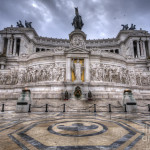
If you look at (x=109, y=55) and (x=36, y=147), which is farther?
(x=109, y=55)

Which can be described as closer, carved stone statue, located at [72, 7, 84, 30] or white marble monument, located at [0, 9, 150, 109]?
white marble monument, located at [0, 9, 150, 109]

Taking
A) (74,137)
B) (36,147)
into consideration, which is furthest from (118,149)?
(36,147)

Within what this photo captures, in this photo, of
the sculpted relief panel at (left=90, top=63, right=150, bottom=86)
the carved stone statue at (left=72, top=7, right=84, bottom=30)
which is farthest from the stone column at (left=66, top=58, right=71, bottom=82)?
the carved stone statue at (left=72, top=7, right=84, bottom=30)

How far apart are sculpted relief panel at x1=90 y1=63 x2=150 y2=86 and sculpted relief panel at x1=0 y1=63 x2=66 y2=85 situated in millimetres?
6510

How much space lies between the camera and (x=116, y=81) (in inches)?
977

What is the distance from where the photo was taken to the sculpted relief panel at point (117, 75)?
23.7 meters

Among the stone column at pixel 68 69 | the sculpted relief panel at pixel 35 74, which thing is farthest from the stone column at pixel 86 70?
the sculpted relief panel at pixel 35 74

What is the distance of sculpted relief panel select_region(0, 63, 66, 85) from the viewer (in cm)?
2320

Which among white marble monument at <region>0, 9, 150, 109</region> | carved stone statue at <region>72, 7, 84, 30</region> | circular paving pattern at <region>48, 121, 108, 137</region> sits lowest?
circular paving pattern at <region>48, 121, 108, 137</region>

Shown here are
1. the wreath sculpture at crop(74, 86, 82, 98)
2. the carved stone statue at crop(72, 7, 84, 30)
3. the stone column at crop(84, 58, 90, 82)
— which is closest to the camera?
the wreath sculpture at crop(74, 86, 82, 98)

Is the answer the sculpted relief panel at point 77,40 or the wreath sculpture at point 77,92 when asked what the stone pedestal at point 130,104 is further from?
the sculpted relief panel at point 77,40

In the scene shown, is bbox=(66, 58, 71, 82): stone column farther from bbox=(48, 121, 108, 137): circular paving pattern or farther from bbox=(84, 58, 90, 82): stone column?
bbox=(48, 121, 108, 137): circular paving pattern

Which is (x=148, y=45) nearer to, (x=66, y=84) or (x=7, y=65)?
(x=66, y=84)

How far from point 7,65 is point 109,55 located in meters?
33.1
